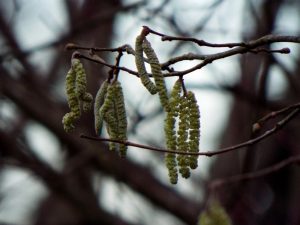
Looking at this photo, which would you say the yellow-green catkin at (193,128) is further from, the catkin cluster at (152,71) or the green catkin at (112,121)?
the green catkin at (112,121)

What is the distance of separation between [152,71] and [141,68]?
0.10ft

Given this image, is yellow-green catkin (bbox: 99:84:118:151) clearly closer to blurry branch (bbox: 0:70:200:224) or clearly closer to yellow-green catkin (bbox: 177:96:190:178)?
yellow-green catkin (bbox: 177:96:190:178)

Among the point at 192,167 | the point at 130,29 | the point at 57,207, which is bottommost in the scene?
the point at 192,167

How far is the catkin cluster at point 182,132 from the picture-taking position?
197 centimetres

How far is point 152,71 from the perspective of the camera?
1.93m

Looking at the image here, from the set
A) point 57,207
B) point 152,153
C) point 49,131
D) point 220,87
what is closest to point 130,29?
point 220,87

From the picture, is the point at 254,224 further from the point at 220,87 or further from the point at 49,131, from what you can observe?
the point at 49,131

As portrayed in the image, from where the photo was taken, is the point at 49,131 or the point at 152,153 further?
the point at 152,153

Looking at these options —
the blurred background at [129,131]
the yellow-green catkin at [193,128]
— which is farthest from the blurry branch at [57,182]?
the yellow-green catkin at [193,128]

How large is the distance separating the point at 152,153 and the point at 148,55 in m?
4.46

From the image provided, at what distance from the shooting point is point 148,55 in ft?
6.39

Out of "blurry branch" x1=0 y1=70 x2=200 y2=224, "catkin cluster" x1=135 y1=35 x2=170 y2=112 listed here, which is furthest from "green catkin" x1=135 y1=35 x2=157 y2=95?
"blurry branch" x1=0 y1=70 x2=200 y2=224

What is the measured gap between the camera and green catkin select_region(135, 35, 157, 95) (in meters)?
1.90

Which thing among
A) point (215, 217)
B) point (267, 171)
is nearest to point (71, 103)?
point (215, 217)
